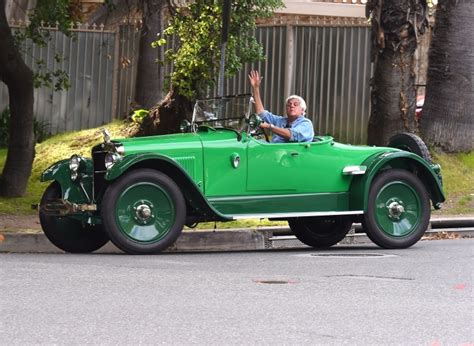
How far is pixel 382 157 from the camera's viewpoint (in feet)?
42.0

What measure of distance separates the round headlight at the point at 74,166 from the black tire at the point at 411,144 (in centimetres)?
379

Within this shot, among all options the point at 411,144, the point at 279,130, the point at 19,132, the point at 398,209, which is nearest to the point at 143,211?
the point at 279,130

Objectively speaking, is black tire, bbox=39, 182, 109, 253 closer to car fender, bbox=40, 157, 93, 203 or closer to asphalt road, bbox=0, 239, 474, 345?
car fender, bbox=40, 157, 93, 203

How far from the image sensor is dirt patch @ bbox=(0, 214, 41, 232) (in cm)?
1398

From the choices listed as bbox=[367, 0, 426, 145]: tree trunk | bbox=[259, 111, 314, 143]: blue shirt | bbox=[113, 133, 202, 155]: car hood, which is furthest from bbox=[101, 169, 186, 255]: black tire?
bbox=[367, 0, 426, 145]: tree trunk

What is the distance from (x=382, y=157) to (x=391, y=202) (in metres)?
0.51

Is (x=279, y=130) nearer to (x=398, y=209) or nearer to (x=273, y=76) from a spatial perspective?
(x=398, y=209)

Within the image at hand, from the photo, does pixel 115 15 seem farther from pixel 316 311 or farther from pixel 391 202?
pixel 316 311

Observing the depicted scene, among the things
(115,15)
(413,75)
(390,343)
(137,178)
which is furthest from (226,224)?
(115,15)

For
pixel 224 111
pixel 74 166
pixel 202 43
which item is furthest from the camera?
pixel 202 43

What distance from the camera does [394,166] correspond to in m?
13.1

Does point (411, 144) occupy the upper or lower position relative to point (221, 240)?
upper

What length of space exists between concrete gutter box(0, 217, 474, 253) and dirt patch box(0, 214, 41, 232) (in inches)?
20.1

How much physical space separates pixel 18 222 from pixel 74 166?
2990 mm
